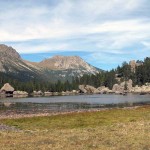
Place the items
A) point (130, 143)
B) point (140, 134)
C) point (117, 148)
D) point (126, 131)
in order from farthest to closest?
1. point (126, 131)
2. point (140, 134)
3. point (130, 143)
4. point (117, 148)

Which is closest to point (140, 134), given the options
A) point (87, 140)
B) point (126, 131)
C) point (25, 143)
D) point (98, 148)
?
point (126, 131)

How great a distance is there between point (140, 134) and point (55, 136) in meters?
7.89

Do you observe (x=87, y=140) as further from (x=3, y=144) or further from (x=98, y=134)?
(x=3, y=144)

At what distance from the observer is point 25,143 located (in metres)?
30.4

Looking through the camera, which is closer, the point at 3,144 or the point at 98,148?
the point at 98,148

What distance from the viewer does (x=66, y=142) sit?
100 feet

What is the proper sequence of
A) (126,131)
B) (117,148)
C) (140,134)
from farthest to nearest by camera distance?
(126,131) < (140,134) < (117,148)

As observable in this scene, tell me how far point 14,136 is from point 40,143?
19.0ft

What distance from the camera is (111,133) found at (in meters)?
35.5

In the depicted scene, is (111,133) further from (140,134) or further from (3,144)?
(3,144)

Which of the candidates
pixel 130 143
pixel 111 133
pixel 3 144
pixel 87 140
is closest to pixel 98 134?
pixel 111 133

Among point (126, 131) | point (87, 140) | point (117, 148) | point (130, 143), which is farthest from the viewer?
point (126, 131)

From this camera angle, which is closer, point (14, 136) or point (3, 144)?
point (3, 144)

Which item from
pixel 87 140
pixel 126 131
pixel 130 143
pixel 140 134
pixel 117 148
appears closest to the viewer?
pixel 117 148
